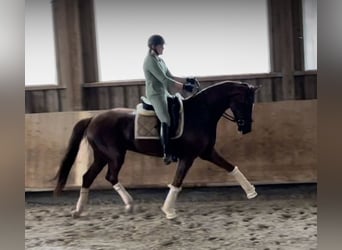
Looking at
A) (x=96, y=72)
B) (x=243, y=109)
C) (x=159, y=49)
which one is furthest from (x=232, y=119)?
(x=96, y=72)

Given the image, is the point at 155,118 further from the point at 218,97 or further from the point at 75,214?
the point at 75,214

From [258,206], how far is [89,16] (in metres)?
0.62

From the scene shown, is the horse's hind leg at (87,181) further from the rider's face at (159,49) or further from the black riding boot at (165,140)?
the rider's face at (159,49)

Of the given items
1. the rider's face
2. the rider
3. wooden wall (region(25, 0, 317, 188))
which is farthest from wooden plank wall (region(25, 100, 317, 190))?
the rider's face

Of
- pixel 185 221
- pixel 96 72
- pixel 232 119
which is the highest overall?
pixel 96 72

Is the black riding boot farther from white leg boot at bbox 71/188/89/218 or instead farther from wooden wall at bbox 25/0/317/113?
white leg boot at bbox 71/188/89/218

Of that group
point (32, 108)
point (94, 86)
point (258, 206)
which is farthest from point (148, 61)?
point (258, 206)

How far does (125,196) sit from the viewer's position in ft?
3.61

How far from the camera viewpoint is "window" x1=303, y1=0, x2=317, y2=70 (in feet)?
3.37

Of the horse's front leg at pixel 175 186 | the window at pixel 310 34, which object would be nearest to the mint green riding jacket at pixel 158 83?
the horse's front leg at pixel 175 186

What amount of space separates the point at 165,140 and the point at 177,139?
0.03 metres

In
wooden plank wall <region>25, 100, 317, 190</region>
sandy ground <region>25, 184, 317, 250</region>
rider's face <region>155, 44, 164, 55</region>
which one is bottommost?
sandy ground <region>25, 184, 317, 250</region>

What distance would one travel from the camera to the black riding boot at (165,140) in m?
1.08
